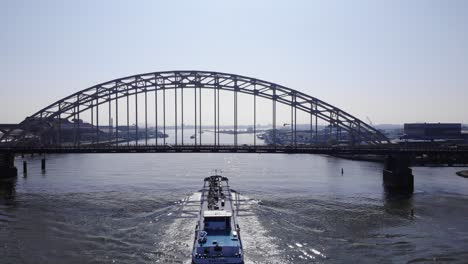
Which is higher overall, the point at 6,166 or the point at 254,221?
the point at 6,166

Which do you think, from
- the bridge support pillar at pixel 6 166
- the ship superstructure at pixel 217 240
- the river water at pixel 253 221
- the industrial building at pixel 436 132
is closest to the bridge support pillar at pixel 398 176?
the river water at pixel 253 221

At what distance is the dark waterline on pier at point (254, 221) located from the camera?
29.7 metres

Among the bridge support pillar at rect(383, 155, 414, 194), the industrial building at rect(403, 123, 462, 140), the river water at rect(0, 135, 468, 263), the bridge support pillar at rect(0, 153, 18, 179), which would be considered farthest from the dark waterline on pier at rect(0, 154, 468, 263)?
the industrial building at rect(403, 123, 462, 140)

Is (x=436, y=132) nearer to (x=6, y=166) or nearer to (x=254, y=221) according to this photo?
(x=254, y=221)

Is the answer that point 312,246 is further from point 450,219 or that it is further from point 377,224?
point 450,219

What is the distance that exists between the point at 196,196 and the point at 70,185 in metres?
20.4

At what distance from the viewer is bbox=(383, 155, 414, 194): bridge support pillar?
57.9 meters

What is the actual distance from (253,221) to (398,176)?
29.0 metres

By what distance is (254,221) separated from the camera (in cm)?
3819

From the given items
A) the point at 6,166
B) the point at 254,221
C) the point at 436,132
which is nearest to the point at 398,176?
the point at 254,221

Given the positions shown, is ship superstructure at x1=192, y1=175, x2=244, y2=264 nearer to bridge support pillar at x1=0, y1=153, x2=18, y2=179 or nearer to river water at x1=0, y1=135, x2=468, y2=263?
river water at x1=0, y1=135, x2=468, y2=263

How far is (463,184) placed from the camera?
62750mm

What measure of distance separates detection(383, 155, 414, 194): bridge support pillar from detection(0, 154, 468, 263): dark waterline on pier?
5.66 feet

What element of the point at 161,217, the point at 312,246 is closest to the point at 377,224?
the point at 312,246
